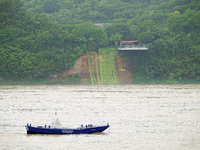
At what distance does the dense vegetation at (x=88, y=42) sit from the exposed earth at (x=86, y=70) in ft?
5.53

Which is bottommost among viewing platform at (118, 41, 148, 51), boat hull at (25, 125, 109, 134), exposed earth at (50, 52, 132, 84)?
boat hull at (25, 125, 109, 134)

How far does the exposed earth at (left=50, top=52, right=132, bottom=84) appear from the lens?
11844cm

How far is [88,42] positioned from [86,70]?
28.4ft

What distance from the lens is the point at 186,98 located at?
73.5 meters

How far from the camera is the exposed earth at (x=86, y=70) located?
118438mm

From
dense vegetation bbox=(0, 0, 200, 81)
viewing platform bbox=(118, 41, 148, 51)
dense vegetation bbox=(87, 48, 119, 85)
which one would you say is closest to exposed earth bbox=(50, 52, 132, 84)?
dense vegetation bbox=(87, 48, 119, 85)

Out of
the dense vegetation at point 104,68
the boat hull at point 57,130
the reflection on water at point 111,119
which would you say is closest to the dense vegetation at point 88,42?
the dense vegetation at point 104,68

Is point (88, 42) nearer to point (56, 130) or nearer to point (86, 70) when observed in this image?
point (86, 70)

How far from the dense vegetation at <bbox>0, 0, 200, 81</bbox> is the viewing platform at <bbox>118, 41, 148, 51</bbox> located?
174cm

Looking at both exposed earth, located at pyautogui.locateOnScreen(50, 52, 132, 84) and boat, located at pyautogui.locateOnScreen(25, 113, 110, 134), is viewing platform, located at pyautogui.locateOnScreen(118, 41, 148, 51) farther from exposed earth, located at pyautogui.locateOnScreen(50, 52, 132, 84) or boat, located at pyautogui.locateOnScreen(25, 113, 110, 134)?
boat, located at pyautogui.locateOnScreen(25, 113, 110, 134)

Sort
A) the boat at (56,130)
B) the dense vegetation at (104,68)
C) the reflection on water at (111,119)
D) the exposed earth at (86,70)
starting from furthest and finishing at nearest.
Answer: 1. the exposed earth at (86,70)
2. the dense vegetation at (104,68)
3. the boat at (56,130)
4. the reflection on water at (111,119)

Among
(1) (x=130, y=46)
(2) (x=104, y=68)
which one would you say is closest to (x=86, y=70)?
(2) (x=104, y=68)

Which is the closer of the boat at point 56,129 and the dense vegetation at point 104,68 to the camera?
the boat at point 56,129

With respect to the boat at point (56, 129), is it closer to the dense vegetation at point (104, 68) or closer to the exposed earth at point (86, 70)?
the dense vegetation at point (104, 68)
